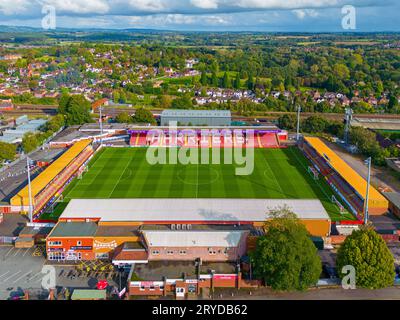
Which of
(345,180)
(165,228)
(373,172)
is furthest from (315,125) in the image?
(165,228)

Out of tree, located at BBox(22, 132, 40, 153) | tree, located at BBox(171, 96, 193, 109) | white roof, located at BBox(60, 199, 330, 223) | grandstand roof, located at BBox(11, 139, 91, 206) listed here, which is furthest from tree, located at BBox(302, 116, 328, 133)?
tree, located at BBox(22, 132, 40, 153)

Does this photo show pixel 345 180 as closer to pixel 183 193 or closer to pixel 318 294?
pixel 183 193

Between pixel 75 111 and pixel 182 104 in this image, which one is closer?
pixel 75 111

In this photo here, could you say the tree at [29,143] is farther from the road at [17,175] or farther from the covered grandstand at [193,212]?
the covered grandstand at [193,212]

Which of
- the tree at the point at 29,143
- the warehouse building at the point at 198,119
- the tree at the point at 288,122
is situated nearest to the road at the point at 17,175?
the tree at the point at 29,143

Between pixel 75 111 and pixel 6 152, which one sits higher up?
pixel 75 111
